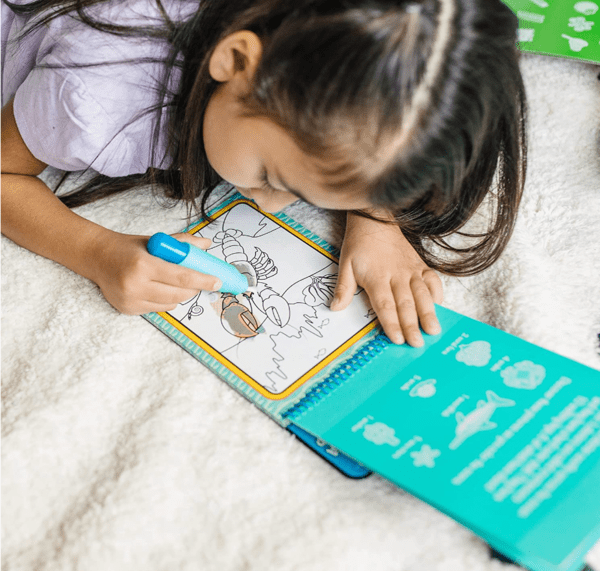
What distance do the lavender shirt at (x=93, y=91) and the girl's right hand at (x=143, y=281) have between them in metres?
0.11

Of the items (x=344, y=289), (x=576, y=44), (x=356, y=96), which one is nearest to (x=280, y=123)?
(x=356, y=96)

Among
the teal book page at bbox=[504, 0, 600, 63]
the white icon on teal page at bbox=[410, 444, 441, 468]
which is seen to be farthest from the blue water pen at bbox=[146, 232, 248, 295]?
the teal book page at bbox=[504, 0, 600, 63]

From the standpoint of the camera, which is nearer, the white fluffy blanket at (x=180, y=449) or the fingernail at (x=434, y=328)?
the white fluffy blanket at (x=180, y=449)

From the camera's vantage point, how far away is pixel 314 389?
1.58 feet

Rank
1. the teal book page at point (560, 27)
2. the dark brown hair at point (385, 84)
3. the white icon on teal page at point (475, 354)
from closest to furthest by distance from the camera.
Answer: the dark brown hair at point (385, 84) → the white icon on teal page at point (475, 354) → the teal book page at point (560, 27)

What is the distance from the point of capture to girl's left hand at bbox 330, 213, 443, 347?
1.71ft

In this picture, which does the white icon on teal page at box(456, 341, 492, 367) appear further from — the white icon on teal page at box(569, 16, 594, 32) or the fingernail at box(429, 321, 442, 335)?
the white icon on teal page at box(569, 16, 594, 32)

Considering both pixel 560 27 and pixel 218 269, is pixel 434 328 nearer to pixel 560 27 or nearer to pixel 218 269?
pixel 218 269

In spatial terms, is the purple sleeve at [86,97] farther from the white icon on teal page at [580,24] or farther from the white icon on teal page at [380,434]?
the white icon on teal page at [580,24]

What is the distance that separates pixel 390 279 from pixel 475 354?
0.35 feet

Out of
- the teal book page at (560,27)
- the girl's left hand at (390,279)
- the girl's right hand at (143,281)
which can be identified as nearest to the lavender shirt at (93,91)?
the girl's right hand at (143,281)

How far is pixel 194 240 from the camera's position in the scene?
58 cm

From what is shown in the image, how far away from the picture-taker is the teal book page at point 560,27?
2.50 feet

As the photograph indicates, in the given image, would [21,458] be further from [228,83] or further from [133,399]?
[228,83]
